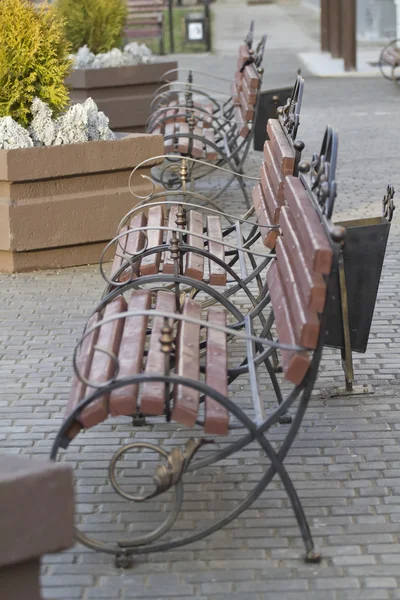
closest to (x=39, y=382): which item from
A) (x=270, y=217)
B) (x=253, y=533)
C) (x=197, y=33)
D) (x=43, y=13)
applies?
(x=270, y=217)

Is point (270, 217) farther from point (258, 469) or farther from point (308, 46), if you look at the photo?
point (308, 46)

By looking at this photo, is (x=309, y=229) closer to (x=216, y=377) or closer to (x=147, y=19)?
(x=216, y=377)

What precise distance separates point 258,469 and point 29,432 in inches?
40.5

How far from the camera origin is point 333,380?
5285 mm

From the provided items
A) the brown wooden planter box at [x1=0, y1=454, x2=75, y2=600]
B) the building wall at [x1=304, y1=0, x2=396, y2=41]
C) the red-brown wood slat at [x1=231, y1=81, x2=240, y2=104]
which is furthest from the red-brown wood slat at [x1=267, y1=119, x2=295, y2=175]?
the building wall at [x1=304, y1=0, x2=396, y2=41]

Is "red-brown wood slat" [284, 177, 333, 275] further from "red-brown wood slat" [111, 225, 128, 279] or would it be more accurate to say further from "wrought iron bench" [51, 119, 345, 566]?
"red-brown wood slat" [111, 225, 128, 279]

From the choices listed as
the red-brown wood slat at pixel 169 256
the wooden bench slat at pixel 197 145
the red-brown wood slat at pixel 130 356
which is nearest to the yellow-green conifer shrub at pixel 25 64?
the wooden bench slat at pixel 197 145

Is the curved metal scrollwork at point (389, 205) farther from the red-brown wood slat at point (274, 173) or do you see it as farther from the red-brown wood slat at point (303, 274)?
the red-brown wood slat at point (303, 274)

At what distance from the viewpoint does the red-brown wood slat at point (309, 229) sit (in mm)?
3415

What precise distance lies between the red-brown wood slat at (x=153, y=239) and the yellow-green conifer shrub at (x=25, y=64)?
5.63 ft

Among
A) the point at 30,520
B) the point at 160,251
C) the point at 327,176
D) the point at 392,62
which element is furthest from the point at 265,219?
the point at 392,62

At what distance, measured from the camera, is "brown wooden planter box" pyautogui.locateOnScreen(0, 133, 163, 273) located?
7.08 metres

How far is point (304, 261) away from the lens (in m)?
3.66

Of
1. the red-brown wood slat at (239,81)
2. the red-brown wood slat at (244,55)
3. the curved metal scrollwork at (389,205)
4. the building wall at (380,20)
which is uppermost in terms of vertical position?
the red-brown wood slat at (244,55)
